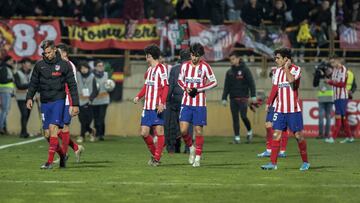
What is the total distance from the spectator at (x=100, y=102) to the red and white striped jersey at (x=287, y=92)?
402 inches

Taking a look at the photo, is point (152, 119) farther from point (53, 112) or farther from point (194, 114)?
point (53, 112)

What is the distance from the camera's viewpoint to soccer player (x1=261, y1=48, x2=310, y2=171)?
17.1m

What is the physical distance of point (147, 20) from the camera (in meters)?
29.9

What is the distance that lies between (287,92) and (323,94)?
464 inches

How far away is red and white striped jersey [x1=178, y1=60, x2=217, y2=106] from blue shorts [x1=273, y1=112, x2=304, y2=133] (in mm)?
1442

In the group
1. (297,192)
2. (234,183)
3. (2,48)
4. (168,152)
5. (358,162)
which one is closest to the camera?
(297,192)

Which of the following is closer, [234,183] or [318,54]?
[234,183]

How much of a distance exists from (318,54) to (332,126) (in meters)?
2.52

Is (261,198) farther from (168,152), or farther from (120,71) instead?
(120,71)

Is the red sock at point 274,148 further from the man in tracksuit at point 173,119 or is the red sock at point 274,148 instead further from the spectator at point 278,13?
the spectator at point 278,13

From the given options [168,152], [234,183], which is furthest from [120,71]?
[234,183]

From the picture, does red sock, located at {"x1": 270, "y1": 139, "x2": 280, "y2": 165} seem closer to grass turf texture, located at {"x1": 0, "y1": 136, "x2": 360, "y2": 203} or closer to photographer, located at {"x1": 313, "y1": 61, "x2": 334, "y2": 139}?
grass turf texture, located at {"x1": 0, "y1": 136, "x2": 360, "y2": 203}

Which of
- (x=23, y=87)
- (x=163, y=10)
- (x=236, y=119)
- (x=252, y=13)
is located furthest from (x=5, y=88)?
(x=252, y=13)

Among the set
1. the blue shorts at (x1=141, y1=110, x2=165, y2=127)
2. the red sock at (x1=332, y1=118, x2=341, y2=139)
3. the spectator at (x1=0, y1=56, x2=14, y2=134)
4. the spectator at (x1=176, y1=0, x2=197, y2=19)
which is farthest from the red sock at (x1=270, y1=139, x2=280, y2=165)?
the spectator at (x1=176, y1=0, x2=197, y2=19)
